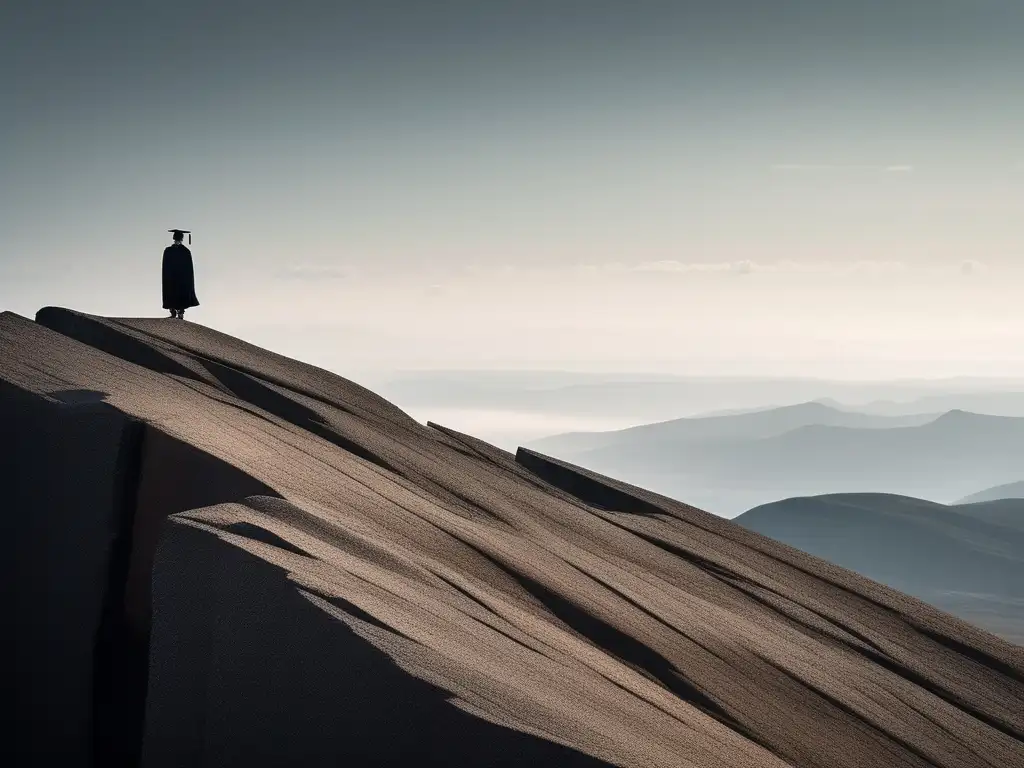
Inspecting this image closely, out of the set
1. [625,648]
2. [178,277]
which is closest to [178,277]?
[178,277]

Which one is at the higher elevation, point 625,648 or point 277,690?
point 277,690

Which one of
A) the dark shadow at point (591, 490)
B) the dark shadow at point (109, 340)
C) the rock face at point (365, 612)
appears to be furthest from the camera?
the dark shadow at point (591, 490)

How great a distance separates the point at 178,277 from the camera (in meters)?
18.4

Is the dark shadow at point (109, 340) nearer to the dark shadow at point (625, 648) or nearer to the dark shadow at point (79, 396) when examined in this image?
the dark shadow at point (79, 396)

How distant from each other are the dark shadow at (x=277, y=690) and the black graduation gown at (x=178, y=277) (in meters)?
12.0

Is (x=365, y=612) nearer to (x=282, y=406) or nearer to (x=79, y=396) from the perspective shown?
(x=79, y=396)

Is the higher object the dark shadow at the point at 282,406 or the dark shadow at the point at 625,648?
the dark shadow at the point at 282,406

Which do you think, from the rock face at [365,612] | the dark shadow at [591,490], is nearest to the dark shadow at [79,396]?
the rock face at [365,612]

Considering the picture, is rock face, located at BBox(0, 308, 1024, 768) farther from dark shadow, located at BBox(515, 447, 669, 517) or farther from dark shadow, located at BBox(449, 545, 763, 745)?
dark shadow, located at BBox(515, 447, 669, 517)

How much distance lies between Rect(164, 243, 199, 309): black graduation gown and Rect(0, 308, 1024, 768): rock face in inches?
112

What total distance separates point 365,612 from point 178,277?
13204mm

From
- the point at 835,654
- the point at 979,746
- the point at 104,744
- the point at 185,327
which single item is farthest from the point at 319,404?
the point at 979,746

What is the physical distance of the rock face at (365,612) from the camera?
6652 millimetres

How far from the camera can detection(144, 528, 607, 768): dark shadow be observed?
20.3ft
